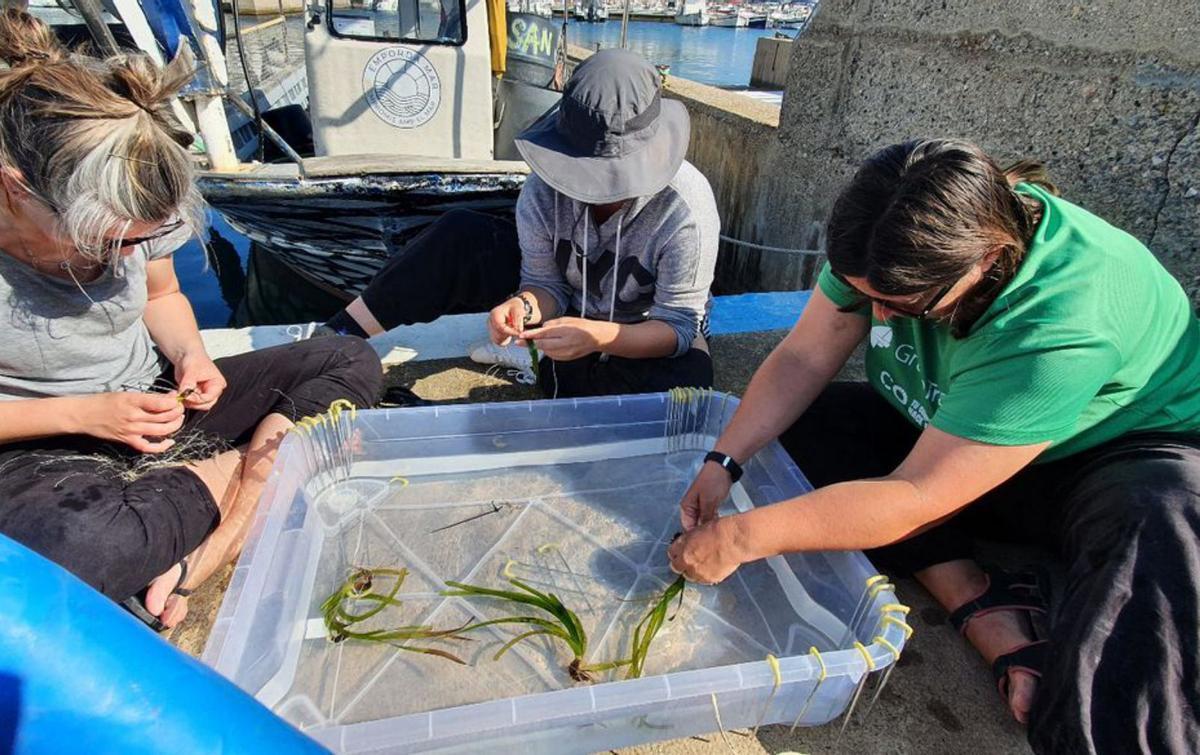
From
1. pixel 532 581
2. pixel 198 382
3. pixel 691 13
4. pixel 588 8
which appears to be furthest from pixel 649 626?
pixel 691 13

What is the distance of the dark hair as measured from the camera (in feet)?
3.84

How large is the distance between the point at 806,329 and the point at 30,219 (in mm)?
1754

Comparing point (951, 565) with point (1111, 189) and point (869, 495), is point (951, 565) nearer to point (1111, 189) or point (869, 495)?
point (869, 495)

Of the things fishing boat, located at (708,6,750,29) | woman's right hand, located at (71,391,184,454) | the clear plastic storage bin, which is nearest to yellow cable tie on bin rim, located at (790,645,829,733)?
the clear plastic storage bin

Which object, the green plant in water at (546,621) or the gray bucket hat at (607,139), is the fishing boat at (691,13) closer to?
the gray bucket hat at (607,139)

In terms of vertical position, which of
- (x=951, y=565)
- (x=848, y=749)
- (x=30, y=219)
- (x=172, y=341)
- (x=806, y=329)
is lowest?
(x=848, y=749)

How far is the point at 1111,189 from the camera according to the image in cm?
226

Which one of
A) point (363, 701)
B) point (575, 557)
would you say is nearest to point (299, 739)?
point (363, 701)

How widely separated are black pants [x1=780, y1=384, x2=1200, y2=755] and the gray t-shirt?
202cm

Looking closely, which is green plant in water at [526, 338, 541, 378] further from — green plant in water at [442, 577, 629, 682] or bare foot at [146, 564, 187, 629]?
bare foot at [146, 564, 187, 629]

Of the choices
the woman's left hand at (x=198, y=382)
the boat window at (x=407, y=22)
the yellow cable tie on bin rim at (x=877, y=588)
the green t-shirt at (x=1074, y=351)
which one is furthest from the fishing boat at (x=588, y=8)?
the yellow cable tie on bin rim at (x=877, y=588)

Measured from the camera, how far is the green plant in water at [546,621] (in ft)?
4.62

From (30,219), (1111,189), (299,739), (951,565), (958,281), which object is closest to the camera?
(299,739)

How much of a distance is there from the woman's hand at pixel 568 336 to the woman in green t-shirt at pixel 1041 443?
702 mm
